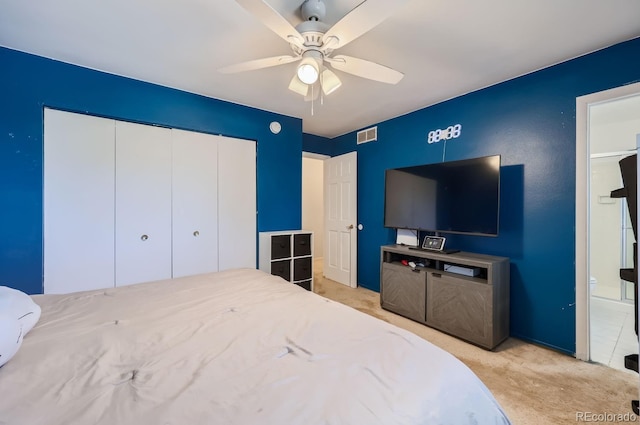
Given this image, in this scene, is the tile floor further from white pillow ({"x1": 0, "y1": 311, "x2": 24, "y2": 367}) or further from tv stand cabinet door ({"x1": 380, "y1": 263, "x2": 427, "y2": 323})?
white pillow ({"x1": 0, "y1": 311, "x2": 24, "y2": 367})

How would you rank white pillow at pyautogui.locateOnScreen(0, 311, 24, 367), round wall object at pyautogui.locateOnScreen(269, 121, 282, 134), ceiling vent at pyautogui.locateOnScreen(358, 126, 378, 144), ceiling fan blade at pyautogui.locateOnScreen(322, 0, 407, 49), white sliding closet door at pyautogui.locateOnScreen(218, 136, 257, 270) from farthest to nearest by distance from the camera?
ceiling vent at pyautogui.locateOnScreen(358, 126, 378, 144), round wall object at pyautogui.locateOnScreen(269, 121, 282, 134), white sliding closet door at pyautogui.locateOnScreen(218, 136, 257, 270), ceiling fan blade at pyautogui.locateOnScreen(322, 0, 407, 49), white pillow at pyautogui.locateOnScreen(0, 311, 24, 367)

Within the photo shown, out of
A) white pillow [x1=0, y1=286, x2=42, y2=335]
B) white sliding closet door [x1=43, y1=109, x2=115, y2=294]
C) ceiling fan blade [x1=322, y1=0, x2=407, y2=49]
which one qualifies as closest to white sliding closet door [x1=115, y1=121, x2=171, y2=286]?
white sliding closet door [x1=43, y1=109, x2=115, y2=294]

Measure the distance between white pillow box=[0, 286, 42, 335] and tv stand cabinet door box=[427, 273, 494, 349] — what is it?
283 centimetres

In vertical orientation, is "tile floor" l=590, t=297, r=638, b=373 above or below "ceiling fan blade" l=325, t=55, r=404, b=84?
below

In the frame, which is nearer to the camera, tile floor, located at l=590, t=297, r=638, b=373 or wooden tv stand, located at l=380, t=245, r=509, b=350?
tile floor, located at l=590, t=297, r=638, b=373

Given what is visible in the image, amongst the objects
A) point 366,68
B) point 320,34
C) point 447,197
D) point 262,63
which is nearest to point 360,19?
point 320,34

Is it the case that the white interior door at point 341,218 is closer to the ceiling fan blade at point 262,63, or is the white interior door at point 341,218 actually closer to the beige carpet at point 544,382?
the beige carpet at point 544,382

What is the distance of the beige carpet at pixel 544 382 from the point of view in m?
1.61

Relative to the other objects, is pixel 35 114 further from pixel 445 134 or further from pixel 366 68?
pixel 445 134

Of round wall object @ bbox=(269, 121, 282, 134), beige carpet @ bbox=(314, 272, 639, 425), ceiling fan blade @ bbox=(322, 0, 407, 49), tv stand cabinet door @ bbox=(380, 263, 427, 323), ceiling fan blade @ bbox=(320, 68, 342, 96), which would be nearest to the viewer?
ceiling fan blade @ bbox=(322, 0, 407, 49)

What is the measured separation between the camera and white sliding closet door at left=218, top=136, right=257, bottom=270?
3107 millimetres

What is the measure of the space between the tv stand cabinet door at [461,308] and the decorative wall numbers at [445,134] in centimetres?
157

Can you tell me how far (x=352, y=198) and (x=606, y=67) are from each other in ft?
9.32

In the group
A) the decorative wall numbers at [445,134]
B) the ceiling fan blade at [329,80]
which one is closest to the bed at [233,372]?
the ceiling fan blade at [329,80]
